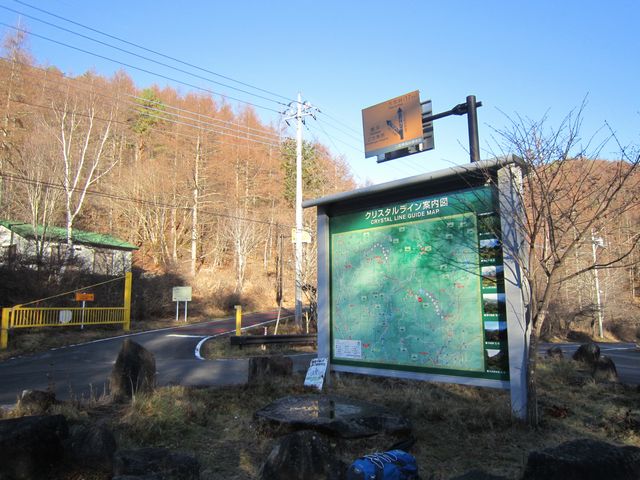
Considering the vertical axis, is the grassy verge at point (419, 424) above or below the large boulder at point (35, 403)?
below

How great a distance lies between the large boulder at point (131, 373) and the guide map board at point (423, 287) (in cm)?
293

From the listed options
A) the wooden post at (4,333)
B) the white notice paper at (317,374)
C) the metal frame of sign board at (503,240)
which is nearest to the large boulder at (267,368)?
the white notice paper at (317,374)

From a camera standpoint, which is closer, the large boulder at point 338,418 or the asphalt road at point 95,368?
the large boulder at point 338,418

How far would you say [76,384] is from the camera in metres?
8.69

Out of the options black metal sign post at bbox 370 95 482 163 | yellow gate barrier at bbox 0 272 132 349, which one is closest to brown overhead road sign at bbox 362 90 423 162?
black metal sign post at bbox 370 95 482 163

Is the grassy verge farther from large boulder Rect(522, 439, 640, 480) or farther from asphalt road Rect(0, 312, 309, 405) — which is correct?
asphalt road Rect(0, 312, 309, 405)

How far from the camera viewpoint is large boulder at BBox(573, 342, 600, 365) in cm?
929

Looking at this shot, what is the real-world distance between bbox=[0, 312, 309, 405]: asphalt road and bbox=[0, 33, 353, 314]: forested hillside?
35.3ft

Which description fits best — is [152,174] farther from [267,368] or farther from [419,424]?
[419,424]

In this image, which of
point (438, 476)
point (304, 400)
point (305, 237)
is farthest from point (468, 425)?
point (305, 237)

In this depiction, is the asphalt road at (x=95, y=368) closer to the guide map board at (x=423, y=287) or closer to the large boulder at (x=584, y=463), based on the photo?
the guide map board at (x=423, y=287)

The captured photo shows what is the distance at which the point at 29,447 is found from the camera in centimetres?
367

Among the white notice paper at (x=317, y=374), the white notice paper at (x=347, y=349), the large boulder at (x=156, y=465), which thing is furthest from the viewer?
the white notice paper at (x=347, y=349)

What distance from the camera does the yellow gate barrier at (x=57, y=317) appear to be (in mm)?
15078
